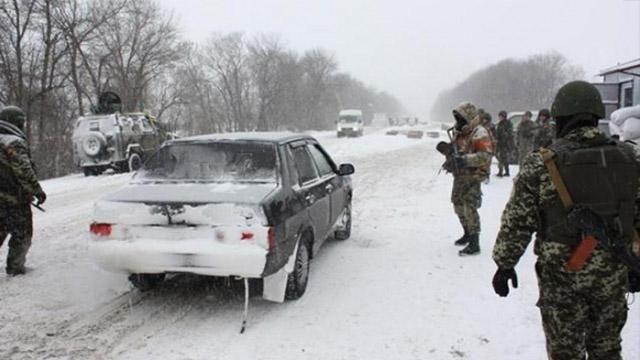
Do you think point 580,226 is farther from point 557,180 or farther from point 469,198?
point 469,198

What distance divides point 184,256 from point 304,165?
6.38 feet

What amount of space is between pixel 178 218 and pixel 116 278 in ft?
6.32

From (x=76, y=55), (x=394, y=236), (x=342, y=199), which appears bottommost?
(x=394, y=236)

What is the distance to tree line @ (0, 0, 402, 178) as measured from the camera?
27312 millimetres

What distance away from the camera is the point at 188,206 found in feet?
14.8

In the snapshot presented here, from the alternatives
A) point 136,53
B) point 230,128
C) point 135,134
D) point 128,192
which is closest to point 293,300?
point 128,192

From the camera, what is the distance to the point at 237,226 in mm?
4398

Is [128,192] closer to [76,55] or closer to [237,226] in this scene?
[237,226]

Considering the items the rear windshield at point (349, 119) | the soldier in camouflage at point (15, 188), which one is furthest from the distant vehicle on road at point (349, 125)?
the soldier in camouflage at point (15, 188)

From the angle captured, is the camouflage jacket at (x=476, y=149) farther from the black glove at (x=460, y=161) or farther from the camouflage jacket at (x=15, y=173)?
the camouflage jacket at (x=15, y=173)

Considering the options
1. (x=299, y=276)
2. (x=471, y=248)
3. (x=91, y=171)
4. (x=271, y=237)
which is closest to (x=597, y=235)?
(x=271, y=237)

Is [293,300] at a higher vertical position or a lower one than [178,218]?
lower

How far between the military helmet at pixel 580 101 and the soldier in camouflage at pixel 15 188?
5.30m

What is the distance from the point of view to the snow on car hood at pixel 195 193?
4.54 metres
